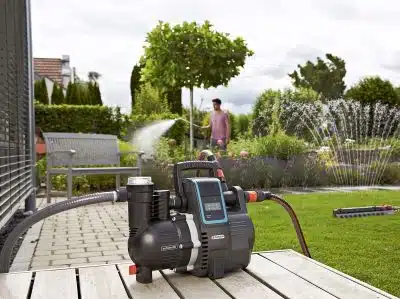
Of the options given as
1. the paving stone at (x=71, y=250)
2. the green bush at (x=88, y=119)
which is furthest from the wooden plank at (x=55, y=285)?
the green bush at (x=88, y=119)

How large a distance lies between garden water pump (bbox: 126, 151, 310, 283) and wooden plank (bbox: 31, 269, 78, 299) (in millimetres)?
232

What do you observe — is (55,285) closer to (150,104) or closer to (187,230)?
(187,230)

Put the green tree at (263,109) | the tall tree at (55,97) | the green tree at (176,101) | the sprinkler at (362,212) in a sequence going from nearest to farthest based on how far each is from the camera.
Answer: the sprinkler at (362,212) → the tall tree at (55,97) → the green tree at (263,109) → the green tree at (176,101)

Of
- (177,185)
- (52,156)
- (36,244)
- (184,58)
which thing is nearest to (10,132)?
(36,244)

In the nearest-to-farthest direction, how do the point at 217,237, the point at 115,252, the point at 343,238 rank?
1. the point at 217,237
2. the point at 115,252
3. the point at 343,238

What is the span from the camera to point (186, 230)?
A: 2059mm

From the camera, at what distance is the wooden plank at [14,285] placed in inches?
75.2

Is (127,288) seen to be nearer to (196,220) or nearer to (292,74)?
(196,220)

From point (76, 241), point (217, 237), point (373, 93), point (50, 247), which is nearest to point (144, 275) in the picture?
point (217, 237)

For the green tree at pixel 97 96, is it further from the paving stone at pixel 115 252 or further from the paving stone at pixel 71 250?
the paving stone at pixel 115 252

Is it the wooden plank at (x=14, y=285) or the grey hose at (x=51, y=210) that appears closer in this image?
the wooden plank at (x=14, y=285)

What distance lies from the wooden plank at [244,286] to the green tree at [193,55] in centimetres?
1029

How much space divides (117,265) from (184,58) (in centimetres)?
1069

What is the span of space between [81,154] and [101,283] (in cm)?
647
